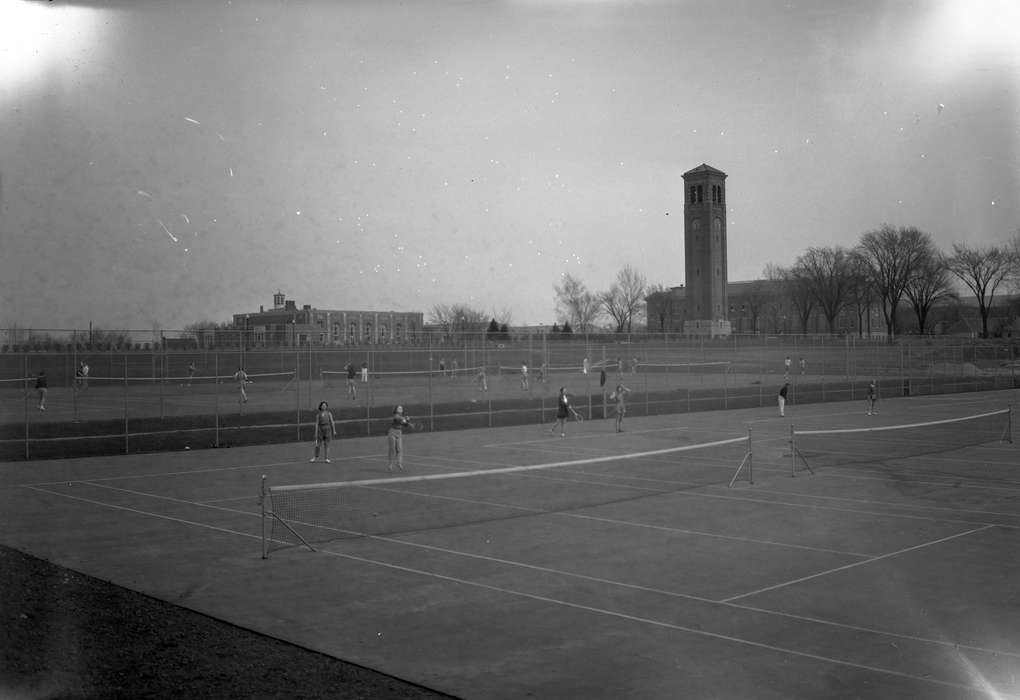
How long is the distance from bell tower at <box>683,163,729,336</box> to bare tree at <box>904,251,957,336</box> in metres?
32.2

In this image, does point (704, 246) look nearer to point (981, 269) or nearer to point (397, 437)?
point (981, 269)

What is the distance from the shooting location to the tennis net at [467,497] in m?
14.2

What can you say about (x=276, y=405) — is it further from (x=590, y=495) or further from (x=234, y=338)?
(x=590, y=495)

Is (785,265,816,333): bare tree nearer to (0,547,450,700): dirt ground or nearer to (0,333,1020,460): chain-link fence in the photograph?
(0,333,1020,460): chain-link fence

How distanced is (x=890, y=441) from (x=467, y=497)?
17845 millimetres

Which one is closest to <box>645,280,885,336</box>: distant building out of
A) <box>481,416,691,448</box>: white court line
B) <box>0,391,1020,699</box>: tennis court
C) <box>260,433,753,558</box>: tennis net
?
<box>481,416,691,448</box>: white court line

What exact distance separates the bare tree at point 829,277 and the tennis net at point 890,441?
58.9 m

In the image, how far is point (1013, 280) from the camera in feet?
195

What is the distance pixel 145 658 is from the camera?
7.70 metres

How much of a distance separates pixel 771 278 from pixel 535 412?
83455mm

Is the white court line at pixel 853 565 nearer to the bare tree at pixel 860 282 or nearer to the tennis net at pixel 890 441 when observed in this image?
the tennis net at pixel 890 441

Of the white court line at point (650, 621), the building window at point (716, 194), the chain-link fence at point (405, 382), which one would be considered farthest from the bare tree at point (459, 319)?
the building window at point (716, 194)

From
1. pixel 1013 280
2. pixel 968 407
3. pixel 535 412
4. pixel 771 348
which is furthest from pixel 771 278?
pixel 535 412

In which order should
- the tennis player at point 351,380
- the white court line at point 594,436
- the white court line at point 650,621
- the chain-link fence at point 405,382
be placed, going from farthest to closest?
the tennis player at point 351,380 < the chain-link fence at point 405,382 < the white court line at point 594,436 < the white court line at point 650,621
